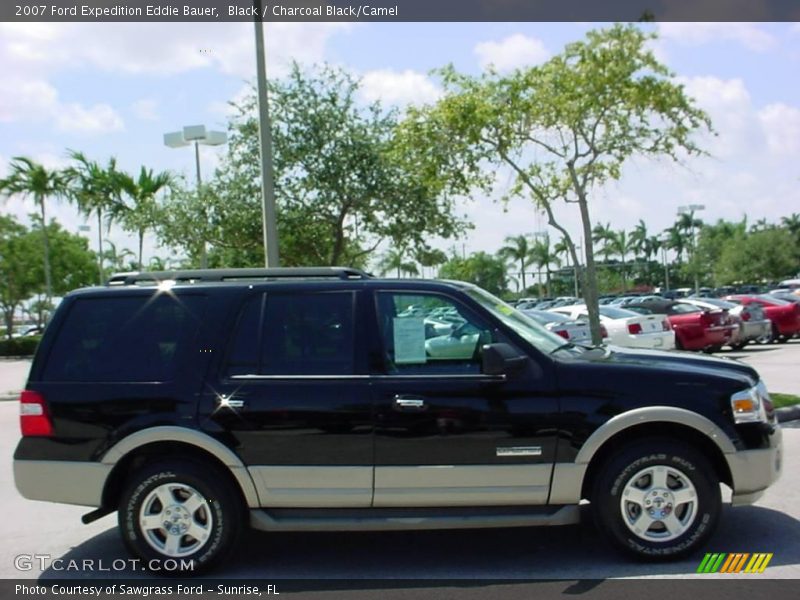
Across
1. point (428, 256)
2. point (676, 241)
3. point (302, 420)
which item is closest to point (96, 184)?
point (428, 256)

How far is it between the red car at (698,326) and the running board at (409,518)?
15906 millimetres

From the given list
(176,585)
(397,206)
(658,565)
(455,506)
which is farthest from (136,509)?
(397,206)

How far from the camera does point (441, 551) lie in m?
6.09

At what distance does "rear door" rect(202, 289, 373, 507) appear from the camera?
18.5 feet

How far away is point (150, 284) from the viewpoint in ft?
20.6

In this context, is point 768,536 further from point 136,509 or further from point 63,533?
point 63,533

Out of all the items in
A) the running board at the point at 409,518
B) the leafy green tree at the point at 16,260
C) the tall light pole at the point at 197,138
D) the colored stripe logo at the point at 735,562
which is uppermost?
the tall light pole at the point at 197,138

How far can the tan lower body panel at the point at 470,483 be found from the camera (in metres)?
5.55

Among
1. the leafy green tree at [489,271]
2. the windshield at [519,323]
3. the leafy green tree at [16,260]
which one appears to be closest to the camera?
the windshield at [519,323]

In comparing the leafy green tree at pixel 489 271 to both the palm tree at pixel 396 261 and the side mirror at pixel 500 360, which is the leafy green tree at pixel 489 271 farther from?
the side mirror at pixel 500 360

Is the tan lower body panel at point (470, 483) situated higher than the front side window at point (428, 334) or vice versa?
the front side window at point (428, 334)

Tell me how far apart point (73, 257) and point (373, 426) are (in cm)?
4923

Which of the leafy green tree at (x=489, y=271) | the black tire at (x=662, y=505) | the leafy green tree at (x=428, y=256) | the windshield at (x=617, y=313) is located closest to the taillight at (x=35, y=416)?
the black tire at (x=662, y=505)

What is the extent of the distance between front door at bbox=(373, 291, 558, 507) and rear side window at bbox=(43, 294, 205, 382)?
1.39 metres
